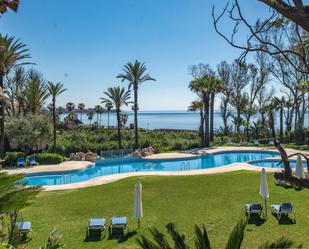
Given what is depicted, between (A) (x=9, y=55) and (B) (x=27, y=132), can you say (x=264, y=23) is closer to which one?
(A) (x=9, y=55)

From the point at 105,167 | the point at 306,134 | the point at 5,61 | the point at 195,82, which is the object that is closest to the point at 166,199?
the point at 105,167

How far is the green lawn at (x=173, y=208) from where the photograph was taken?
9648mm

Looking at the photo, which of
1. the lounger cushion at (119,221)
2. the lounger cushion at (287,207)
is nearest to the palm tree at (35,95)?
the lounger cushion at (119,221)

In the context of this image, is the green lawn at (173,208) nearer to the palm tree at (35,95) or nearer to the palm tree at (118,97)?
the palm tree at (118,97)

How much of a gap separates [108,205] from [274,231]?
Answer: 6496mm

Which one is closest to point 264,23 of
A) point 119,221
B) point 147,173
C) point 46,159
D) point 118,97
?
point 119,221

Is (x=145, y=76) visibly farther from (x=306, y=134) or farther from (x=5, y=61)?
(x=306, y=134)

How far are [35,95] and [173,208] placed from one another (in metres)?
22.0

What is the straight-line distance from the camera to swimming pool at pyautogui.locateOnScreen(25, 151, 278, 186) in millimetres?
21336

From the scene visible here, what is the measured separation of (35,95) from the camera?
2984cm

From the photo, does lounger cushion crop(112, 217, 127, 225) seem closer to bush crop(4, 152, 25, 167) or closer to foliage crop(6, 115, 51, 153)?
bush crop(4, 152, 25, 167)

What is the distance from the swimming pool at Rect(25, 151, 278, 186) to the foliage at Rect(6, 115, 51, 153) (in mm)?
Answer: 4787

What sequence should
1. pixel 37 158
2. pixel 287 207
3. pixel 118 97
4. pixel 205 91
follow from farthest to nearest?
pixel 205 91 < pixel 118 97 < pixel 37 158 < pixel 287 207

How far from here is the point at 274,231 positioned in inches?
386
